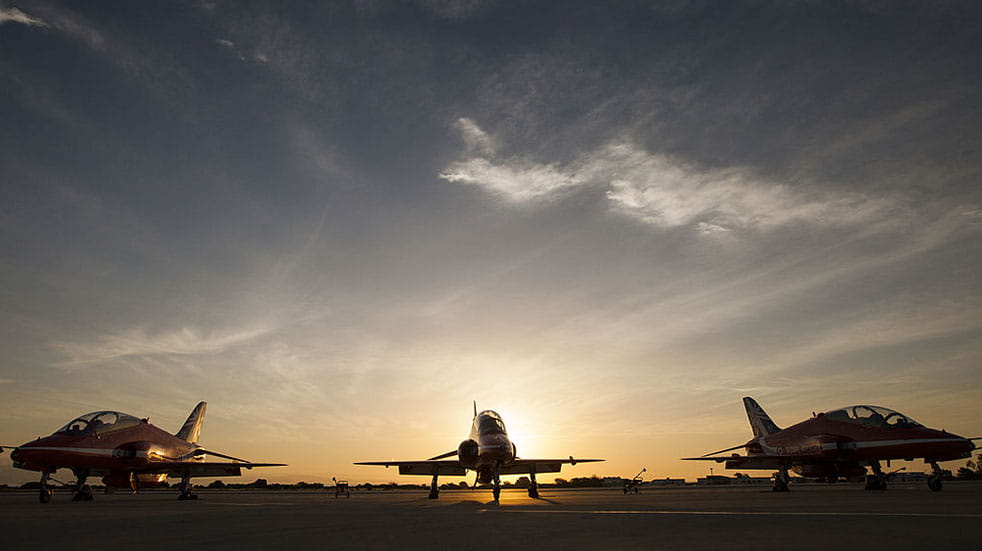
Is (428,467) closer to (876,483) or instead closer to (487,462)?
(487,462)

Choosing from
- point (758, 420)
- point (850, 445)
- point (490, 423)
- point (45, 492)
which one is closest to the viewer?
point (45, 492)

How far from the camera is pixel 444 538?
23.4ft

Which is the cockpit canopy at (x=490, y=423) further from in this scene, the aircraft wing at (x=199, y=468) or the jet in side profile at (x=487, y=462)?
the aircraft wing at (x=199, y=468)

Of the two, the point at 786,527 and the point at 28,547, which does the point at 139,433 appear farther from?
the point at 786,527

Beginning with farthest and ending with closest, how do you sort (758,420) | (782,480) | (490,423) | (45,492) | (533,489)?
(758,420)
(782,480)
(533,489)
(490,423)
(45,492)

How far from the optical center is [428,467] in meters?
30.4

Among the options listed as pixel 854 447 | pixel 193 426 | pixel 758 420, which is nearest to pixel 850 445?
pixel 854 447

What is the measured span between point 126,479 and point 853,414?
3312 cm

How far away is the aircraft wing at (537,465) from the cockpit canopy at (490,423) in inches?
159

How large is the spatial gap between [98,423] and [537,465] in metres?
19.8

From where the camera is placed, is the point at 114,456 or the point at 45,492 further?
the point at 114,456

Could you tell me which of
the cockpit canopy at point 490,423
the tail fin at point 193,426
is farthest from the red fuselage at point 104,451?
the cockpit canopy at point 490,423

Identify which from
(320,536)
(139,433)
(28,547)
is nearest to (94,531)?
(28,547)

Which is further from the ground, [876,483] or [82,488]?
[82,488]
